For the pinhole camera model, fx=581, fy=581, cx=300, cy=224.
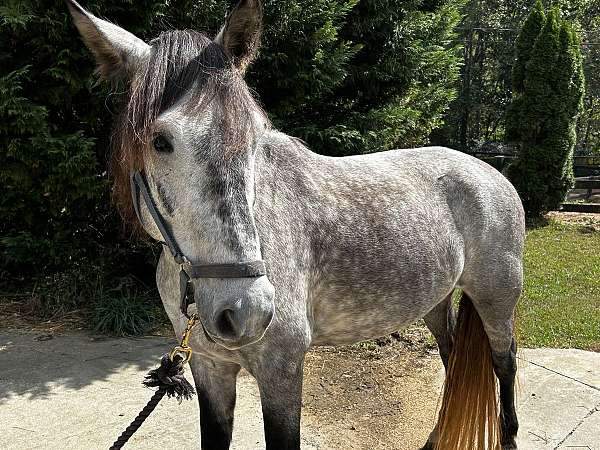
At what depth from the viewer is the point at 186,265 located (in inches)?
63.2

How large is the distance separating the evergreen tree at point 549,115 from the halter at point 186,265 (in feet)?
34.7

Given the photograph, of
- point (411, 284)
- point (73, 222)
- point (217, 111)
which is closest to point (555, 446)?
point (411, 284)

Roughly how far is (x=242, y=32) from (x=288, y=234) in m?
0.70

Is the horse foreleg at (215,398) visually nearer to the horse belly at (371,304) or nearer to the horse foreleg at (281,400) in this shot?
the horse foreleg at (281,400)

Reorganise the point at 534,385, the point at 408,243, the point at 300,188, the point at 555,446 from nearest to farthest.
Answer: the point at 300,188 < the point at 408,243 < the point at 555,446 < the point at 534,385

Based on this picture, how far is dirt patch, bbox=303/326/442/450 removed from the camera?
11.1 ft

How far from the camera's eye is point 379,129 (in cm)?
564

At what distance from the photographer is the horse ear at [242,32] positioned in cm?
170

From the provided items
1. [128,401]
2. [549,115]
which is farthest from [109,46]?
[549,115]

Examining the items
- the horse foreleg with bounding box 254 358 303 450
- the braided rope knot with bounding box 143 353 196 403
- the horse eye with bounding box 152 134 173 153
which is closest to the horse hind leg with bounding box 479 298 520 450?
the horse foreleg with bounding box 254 358 303 450

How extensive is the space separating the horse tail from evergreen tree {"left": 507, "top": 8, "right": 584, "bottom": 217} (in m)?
8.94

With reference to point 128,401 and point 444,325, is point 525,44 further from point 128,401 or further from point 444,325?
point 128,401

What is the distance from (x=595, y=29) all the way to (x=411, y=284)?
2412 centimetres

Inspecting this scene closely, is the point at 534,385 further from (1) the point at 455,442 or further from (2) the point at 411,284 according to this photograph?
(2) the point at 411,284
